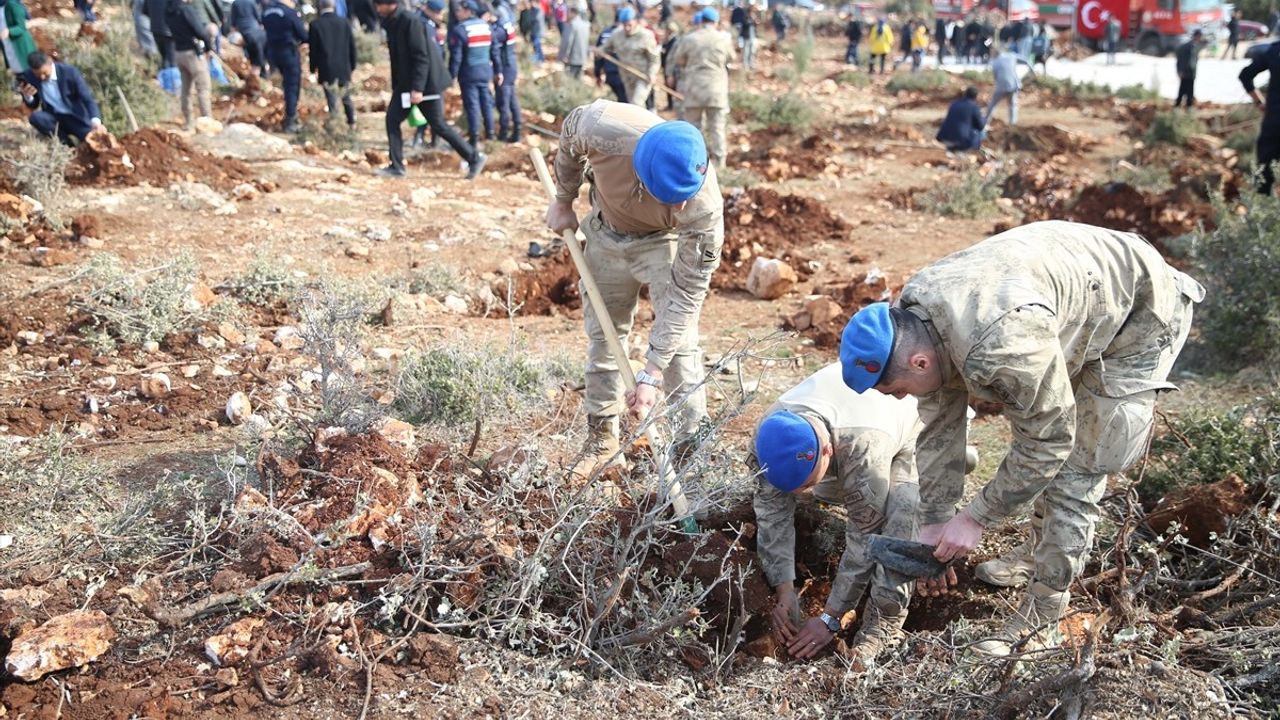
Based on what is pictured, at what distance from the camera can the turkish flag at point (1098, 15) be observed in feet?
81.7

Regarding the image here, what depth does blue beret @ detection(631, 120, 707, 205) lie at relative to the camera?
10.6 ft

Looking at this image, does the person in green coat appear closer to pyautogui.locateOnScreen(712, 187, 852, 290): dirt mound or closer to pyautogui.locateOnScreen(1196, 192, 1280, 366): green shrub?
pyautogui.locateOnScreen(712, 187, 852, 290): dirt mound

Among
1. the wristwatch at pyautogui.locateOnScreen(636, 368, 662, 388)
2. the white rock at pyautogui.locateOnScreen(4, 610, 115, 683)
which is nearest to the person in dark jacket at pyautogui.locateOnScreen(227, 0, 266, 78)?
the wristwatch at pyautogui.locateOnScreen(636, 368, 662, 388)

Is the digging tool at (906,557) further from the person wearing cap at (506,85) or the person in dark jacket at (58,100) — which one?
the person wearing cap at (506,85)

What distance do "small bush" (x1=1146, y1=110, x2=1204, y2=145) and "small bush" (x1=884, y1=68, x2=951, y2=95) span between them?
209 inches

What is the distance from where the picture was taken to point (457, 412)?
13.9 feet

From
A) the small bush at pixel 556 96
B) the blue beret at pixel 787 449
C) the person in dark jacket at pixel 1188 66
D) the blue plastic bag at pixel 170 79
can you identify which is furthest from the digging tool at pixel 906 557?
the person in dark jacket at pixel 1188 66

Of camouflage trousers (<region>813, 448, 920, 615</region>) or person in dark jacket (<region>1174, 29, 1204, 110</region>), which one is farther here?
person in dark jacket (<region>1174, 29, 1204, 110</region>)

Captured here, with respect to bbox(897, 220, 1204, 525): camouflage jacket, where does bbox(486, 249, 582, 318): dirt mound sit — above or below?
below

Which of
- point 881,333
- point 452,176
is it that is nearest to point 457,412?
point 881,333

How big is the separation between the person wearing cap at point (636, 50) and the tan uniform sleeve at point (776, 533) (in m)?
7.42

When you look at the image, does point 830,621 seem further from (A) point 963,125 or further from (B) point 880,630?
(A) point 963,125

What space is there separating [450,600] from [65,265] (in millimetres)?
4120

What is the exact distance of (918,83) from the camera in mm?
17938
